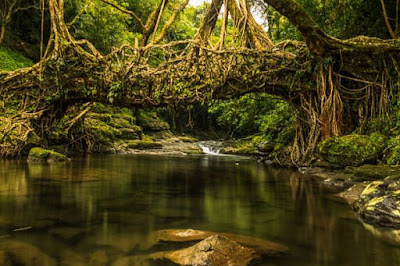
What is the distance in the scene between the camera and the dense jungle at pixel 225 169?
363 centimetres

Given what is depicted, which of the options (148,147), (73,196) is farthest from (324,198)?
(148,147)

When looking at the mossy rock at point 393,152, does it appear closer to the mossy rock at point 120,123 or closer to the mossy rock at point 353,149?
the mossy rock at point 353,149

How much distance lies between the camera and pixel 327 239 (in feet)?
12.9

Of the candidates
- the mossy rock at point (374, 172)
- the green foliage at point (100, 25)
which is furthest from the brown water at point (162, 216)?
the green foliage at point (100, 25)

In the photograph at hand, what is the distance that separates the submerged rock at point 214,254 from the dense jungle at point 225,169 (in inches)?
0.5

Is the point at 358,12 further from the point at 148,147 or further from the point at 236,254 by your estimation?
the point at 148,147

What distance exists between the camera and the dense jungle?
363 centimetres

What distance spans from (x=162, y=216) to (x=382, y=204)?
116 inches

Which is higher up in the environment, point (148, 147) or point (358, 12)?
point (358, 12)

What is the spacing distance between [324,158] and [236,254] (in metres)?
7.10

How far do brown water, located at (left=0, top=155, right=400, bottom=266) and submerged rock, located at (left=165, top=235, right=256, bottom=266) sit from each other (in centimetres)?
→ 16

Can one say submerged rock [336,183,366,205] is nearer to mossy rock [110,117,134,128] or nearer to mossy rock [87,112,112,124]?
mossy rock [87,112,112,124]

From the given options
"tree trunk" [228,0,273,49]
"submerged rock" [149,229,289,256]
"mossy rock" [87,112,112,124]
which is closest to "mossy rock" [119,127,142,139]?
"mossy rock" [87,112,112,124]

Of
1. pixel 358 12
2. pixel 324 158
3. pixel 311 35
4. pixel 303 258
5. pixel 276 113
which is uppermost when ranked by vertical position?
pixel 358 12
